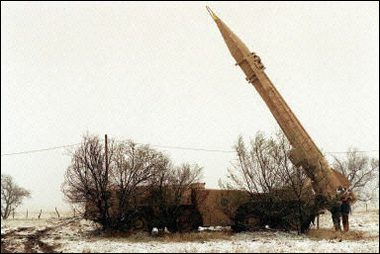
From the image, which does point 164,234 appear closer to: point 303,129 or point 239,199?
point 239,199

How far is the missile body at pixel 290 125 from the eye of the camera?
13.3m

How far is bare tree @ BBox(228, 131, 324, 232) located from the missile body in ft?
1.14

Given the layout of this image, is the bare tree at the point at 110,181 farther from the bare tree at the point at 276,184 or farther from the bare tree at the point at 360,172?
the bare tree at the point at 360,172

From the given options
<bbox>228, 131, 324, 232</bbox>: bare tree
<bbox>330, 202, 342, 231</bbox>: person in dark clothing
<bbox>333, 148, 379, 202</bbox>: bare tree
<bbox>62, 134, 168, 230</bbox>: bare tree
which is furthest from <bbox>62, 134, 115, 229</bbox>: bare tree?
<bbox>333, 148, 379, 202</bbox>: bare tree

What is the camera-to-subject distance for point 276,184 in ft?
43.9

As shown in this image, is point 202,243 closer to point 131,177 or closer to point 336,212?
point 131,177

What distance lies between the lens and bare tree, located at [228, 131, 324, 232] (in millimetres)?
13211

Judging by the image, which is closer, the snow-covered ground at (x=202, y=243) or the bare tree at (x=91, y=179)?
the snow-covered ground at (x=202, y=243)

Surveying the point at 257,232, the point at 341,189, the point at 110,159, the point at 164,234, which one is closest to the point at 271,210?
the point at 257,232

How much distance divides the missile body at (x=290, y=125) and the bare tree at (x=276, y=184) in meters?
0.35

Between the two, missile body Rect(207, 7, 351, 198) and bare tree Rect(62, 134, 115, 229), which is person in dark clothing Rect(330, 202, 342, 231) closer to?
missile body Rect(207, 7, 351, 198)

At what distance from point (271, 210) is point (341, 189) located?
2707 millimetres

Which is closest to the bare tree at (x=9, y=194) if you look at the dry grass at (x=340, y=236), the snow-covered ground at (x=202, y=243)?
the snow-covered ground at (x=202, y=243)

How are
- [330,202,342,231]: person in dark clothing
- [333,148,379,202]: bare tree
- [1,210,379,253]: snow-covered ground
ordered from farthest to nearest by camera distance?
[333,148,379,202]: bare tree → [330,202,342,231]: person in dark clothing → [1,210,379,253]: snow-covered ground
